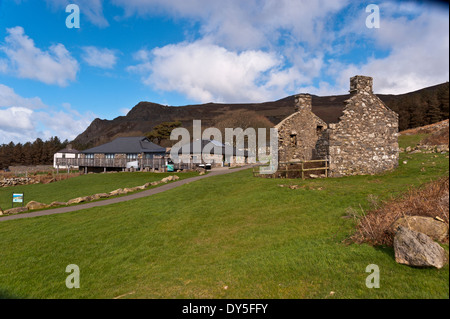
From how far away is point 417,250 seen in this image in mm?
4773

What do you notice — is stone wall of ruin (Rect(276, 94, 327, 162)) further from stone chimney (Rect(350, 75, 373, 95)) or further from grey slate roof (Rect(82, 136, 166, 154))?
grey slate roof (Rect(82, 136, 166, 154))

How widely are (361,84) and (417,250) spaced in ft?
54.5

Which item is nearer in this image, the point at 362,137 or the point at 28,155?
the point at 362,137

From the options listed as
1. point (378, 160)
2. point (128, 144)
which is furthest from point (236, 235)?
point (128, 144)

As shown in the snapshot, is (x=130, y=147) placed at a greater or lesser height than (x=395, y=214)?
greater

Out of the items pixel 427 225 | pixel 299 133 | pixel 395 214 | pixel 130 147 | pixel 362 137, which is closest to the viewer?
pixel 427 225

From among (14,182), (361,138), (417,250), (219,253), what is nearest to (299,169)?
(361,138)

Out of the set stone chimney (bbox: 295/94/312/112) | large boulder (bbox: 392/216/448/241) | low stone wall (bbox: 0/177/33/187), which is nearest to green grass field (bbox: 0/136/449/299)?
large boulder (bbox: 392/216/448/241)

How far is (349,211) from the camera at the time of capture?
29.6 feet

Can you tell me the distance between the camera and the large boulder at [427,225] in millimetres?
4816

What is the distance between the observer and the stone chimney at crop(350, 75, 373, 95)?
18375mm

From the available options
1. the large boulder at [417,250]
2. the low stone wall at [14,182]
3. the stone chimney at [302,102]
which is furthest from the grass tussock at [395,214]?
the low stone wall at [14,182]

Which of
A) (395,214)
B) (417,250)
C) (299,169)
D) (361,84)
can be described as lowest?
(417,250)

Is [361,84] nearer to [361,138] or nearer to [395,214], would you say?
[361,138]
